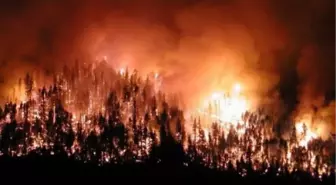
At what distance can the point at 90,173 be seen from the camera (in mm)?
186500

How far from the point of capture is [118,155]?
7840 inches

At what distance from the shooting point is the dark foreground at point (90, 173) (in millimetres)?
177250

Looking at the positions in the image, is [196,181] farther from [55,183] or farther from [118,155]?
[55,183]

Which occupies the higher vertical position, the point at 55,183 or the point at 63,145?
the point at 63,145

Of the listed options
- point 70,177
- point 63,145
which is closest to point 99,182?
point 70,177

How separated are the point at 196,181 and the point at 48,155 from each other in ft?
138

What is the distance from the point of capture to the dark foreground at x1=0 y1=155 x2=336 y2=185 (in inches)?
6978

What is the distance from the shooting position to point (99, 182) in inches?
7190

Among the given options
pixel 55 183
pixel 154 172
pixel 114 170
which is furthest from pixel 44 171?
pixel 154 172

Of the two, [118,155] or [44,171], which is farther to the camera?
[118,155]

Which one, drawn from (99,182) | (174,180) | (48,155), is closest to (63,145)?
(48,155)

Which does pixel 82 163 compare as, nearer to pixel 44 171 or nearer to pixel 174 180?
pixel 44 171

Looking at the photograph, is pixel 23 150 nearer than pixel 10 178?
No

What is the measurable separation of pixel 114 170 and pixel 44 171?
20.3 meters
